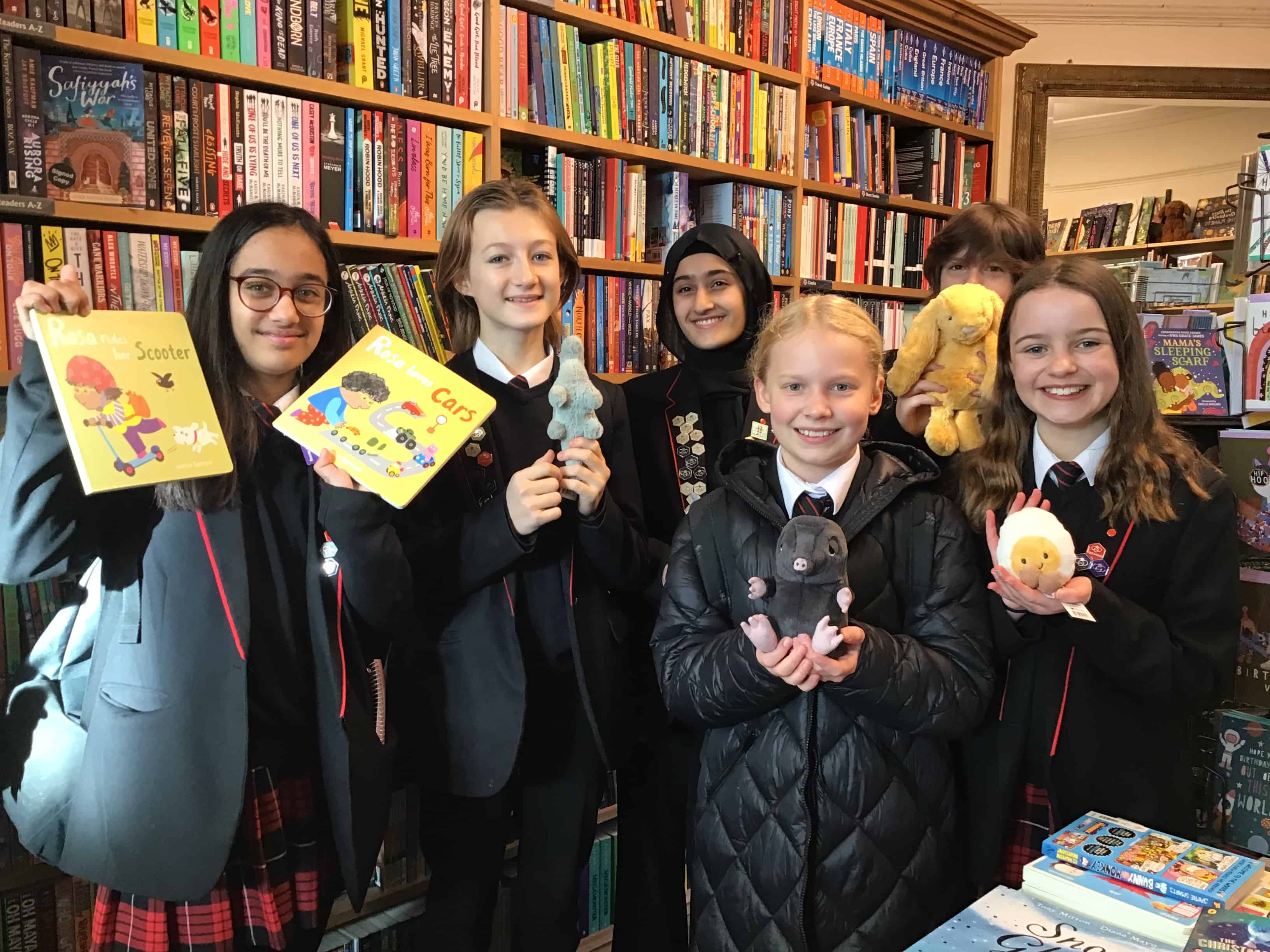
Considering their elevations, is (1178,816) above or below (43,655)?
below

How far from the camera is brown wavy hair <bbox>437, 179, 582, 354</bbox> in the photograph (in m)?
1.69

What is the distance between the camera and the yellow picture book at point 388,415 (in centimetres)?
129

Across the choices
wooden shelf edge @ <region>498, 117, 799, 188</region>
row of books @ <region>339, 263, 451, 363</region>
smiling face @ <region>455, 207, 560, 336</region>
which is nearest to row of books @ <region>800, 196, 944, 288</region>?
wooden shelf edge @ <region>498, 117, 799, 188</region>

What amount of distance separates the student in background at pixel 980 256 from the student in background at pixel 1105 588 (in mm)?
455

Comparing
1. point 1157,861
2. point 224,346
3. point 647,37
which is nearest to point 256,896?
point 224,346

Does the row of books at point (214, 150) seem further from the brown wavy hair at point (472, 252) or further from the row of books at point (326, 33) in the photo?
the brown wavy hair at point (472, 252)

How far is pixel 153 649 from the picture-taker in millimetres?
1234

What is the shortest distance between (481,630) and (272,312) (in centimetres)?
60

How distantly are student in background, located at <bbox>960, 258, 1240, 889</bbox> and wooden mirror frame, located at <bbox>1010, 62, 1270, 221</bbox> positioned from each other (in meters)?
2.84

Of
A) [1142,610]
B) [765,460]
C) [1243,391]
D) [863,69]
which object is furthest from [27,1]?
[863,69]

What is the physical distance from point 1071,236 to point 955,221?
168 inches

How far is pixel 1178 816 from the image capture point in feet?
4.67

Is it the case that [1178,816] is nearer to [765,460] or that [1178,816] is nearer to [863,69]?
[765,460]

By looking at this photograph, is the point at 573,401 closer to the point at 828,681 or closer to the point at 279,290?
the point at 279,290
